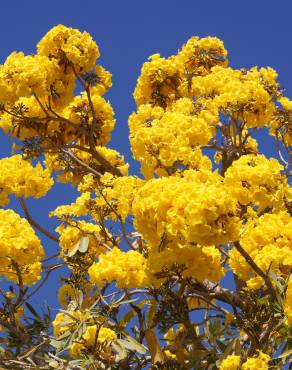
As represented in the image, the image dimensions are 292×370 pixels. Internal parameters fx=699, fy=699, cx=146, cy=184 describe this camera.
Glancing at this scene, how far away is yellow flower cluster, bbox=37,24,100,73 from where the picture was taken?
8.89 metres

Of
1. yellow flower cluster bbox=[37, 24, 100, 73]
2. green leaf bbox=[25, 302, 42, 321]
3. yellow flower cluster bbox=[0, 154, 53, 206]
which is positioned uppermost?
yellow flower cluster bbox=[37, 24, 100, 73]

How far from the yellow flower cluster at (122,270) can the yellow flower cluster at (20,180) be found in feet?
7.58

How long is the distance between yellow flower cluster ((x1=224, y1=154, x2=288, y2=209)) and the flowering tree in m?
0.01

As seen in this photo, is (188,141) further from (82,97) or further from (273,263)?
(82,97)

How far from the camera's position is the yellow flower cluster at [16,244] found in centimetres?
630

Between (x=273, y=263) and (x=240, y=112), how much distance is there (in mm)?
3042

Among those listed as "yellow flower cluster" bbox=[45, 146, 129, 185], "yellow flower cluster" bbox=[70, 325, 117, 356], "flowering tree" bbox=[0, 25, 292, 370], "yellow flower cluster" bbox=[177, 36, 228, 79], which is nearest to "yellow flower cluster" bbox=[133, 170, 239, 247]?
"flowering tree" bbox=[0, 25, 292, 370]

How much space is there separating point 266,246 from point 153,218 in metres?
1.29

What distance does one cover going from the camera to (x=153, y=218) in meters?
5.05

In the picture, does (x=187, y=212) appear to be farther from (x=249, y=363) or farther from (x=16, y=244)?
(x=16, y=244)

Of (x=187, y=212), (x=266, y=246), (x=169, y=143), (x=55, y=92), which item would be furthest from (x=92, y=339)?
(x=55, y=92)

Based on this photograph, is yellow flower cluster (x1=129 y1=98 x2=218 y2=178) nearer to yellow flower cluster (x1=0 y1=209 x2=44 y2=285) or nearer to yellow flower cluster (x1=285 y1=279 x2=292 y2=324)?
yellow flower cluster (x1=0 y1=209 x2=44 y2=285)

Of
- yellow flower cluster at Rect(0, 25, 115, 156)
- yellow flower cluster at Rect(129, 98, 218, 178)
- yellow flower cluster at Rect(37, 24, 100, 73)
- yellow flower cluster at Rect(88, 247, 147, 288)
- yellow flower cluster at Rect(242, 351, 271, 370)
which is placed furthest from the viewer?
yellow flower cluster at Rect(37, 24, 100, 73)

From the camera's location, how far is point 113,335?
6.49 metres
